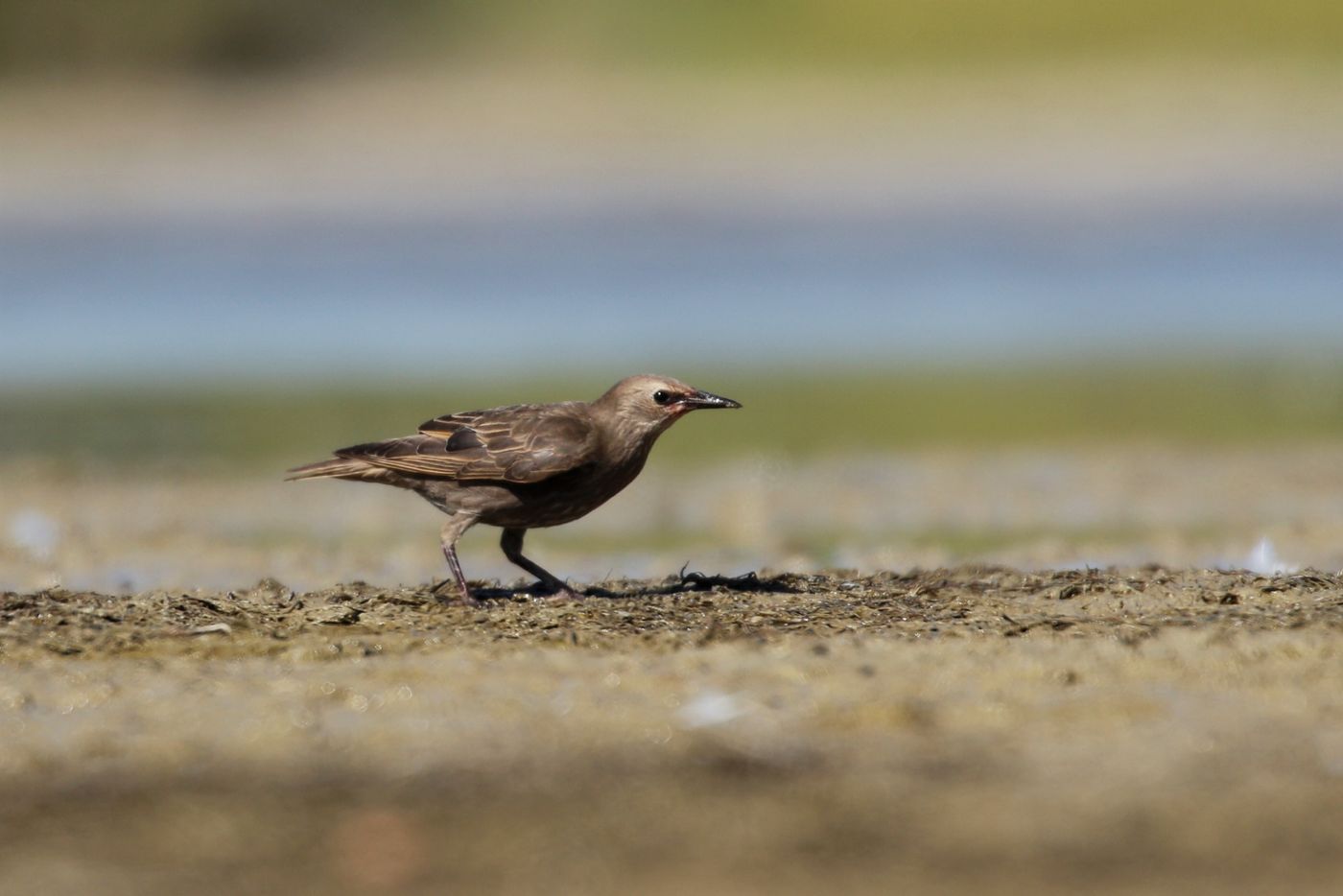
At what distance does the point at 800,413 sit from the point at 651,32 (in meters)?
29.4

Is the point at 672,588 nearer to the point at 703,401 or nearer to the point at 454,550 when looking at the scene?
the point at 703,401

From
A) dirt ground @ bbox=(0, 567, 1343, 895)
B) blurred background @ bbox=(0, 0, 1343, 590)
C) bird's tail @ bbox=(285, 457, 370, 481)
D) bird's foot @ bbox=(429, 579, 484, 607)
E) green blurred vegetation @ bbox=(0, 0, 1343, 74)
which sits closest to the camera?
dirt ground @ bbox=(0, 567, 1343, 895)

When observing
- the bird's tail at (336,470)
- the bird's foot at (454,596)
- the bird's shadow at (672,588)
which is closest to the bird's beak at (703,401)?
the bird's shadow at (672,588)

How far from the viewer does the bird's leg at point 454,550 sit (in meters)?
8.71

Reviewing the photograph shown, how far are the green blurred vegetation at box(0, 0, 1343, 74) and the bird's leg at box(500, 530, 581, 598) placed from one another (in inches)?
1275

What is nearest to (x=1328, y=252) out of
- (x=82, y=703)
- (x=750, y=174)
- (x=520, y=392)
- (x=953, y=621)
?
(x=750, y=174)

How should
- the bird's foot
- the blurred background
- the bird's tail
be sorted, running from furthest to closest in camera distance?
1. the blurred background
2. the bird's tail
3. the bird's foot

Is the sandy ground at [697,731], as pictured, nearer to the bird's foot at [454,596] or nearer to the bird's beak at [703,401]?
the bird's foot at [454,596]

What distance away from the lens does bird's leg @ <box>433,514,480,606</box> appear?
28.6ft

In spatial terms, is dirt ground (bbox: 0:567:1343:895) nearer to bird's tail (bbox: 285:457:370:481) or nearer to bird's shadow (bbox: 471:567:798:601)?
bird's shadow (bbox: 471:567:798:601)

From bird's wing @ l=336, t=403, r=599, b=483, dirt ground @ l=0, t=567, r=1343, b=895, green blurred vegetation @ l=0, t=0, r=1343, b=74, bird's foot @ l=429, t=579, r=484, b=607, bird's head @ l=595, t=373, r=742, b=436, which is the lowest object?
dirt ground @ l=0, t=567, r=1343, b=895

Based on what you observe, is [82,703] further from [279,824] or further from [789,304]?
[789,304]

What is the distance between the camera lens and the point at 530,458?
29.2 feet

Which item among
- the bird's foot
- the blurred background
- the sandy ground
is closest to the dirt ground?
the sandy ground
